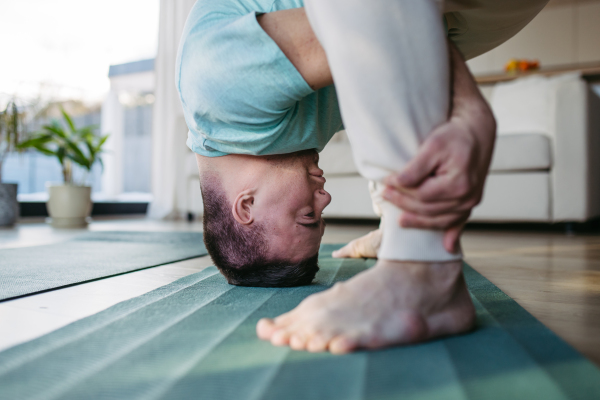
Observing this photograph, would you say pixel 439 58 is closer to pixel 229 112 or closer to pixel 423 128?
pixel 423 128

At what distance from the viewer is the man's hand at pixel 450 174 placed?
47cm

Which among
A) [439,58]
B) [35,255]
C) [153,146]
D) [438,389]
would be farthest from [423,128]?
[153,146]

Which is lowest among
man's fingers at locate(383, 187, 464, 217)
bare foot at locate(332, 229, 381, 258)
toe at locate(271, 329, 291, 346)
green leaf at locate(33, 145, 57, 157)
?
toe at locate(271, 329, 291, 346)

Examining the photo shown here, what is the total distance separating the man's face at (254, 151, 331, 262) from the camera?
807 millimetres

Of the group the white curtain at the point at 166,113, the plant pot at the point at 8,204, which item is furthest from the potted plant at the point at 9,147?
the white curtain at the point at 166,113

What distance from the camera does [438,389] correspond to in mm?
403

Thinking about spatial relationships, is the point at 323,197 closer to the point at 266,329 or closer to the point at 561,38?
the point at 266,329

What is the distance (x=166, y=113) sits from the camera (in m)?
3.83

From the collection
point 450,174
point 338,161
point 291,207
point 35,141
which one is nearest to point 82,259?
point 291,207

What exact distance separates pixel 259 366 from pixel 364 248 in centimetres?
86

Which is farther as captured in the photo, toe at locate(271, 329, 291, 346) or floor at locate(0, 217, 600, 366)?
floor at locate(0, 217, 600, 366)

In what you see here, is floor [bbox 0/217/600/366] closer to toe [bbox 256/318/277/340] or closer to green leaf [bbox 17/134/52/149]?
toe [bbox 256/318/277/340]

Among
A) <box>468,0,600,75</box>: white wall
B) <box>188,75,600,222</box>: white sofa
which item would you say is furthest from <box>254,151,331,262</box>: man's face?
<box>468,0,600,75</box>: white wall

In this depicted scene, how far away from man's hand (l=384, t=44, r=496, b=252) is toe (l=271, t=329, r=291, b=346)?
0.61 ft
